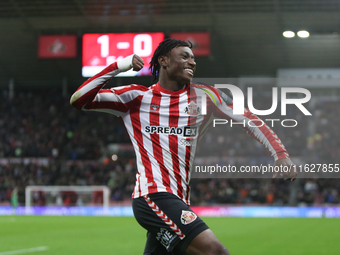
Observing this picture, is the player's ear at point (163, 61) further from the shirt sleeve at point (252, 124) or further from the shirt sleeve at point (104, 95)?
the shirt sleeve at point (252, 124)

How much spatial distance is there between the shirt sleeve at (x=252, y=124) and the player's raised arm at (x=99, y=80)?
699 mm

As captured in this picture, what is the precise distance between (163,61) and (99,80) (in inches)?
23.1

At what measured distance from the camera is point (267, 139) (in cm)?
351

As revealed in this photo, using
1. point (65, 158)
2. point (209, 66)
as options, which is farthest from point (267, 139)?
point (65, 158)

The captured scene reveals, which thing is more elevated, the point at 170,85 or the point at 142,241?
the point at 170,85

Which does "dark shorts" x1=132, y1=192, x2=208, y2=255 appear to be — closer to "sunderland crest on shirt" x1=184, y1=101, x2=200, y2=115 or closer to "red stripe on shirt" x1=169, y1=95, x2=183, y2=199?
"red stripe on shirt" x1=169, y1=95, x2=183, y2=199

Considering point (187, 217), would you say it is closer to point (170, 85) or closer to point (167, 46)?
point (170, 85)

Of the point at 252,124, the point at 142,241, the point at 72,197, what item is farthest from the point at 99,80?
the point at 72,197

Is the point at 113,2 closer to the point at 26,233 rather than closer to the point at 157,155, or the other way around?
the point at 26,233

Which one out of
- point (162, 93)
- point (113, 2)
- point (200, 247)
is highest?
point (113, 2)

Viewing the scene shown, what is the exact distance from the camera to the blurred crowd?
77.0ft

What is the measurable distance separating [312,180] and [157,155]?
71.6ft

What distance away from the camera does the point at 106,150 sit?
30844 mm

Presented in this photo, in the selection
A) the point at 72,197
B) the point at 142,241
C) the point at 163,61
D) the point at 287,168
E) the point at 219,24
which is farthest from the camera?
the point at 72,197
